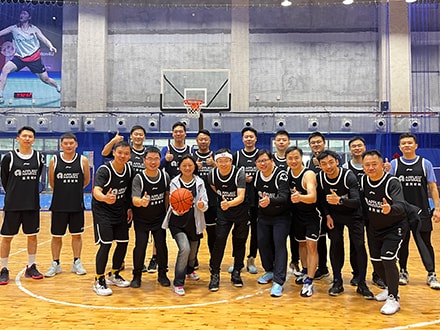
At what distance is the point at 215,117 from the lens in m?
14.7

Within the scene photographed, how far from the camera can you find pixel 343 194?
12.7 ft

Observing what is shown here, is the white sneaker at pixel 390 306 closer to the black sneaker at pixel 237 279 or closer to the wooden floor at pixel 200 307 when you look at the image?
the wooden floor at pixel 200 307

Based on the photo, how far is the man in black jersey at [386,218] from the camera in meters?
3.48

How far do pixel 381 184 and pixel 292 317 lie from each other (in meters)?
1.45

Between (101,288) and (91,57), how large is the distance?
40.6ft

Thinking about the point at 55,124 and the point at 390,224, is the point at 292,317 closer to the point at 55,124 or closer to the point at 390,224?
the point at 390,224

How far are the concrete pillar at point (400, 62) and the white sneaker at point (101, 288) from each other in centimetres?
1320

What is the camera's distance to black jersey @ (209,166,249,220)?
4160mm

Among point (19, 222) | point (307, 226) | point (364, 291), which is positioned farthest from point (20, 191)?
point (364, 291)

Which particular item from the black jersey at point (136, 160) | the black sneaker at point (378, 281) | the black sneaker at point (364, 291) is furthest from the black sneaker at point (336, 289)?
the black jersey at point (136, 160)

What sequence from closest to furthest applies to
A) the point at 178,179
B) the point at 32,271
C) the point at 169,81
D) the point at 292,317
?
1. the point at 292,317
2. the point at 178,179
3. the point at 32,271
4. the point at 169,81

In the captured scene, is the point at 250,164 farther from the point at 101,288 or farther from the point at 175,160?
the point at 101,288

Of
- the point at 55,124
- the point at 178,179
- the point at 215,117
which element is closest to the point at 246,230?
the point at 178,179

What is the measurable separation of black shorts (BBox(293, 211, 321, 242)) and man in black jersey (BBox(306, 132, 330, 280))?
0.81 ft
